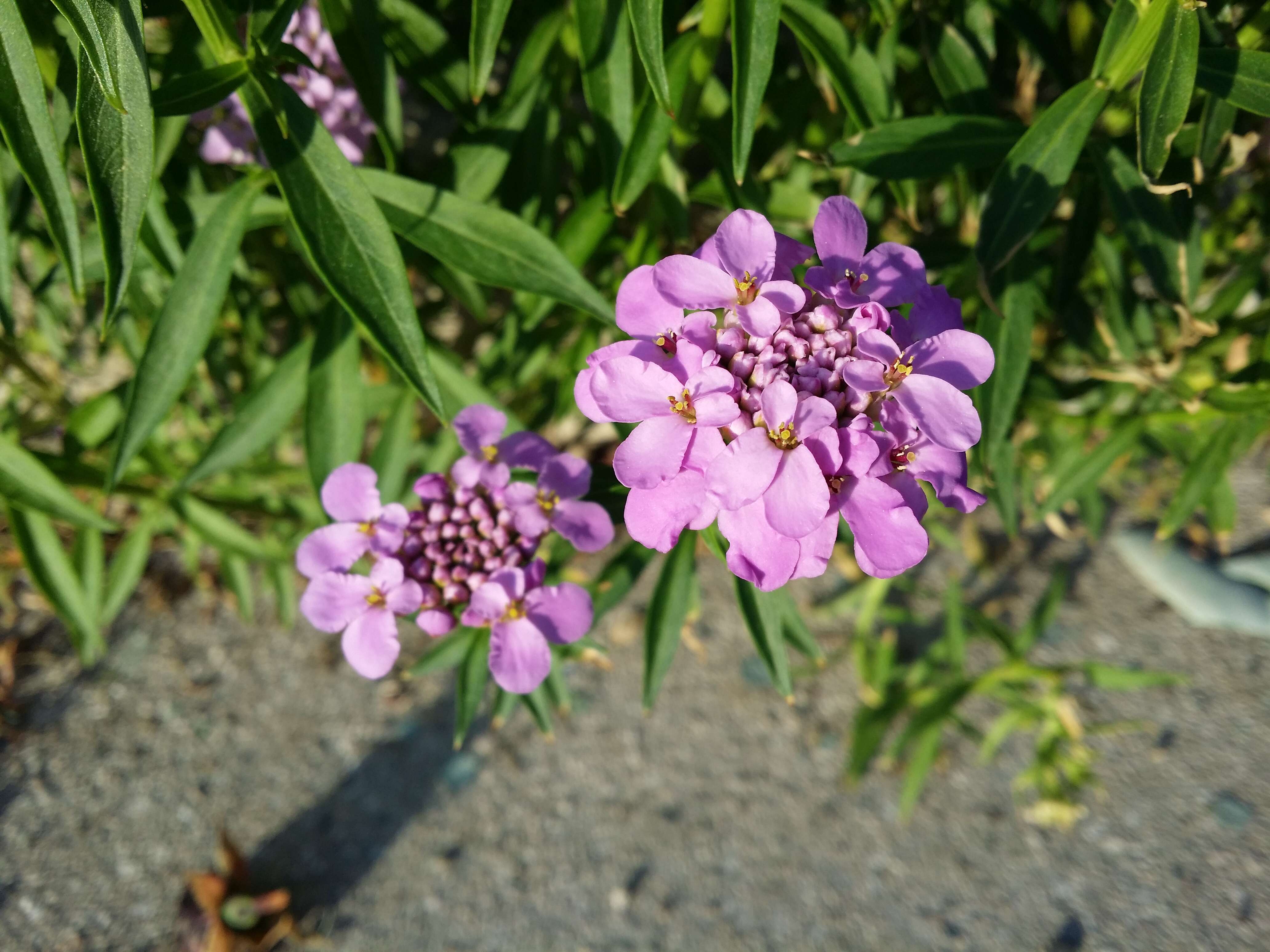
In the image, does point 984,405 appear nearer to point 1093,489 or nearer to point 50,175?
point 1093,489

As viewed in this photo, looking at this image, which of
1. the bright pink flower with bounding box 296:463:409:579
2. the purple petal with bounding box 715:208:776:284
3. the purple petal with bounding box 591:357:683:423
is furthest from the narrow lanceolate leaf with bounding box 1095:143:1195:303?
the bright pink flower with bounding box 296:463:409:579

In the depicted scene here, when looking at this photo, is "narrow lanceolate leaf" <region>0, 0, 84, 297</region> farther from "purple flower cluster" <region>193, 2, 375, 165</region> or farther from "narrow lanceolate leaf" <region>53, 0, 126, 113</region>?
"purple flower cluster" <region>193, 2, 375, 165</region>

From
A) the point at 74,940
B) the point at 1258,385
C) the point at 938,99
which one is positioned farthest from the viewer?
the point at 74,940

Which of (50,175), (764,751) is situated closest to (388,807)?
(764,751)

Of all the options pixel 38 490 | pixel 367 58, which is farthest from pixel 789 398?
pixel 38 490

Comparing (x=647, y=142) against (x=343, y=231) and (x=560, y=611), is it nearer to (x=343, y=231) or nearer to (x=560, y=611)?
(x=343, y=231)

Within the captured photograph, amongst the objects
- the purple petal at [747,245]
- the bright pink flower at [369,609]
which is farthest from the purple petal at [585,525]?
the purple petal at [747,245]
